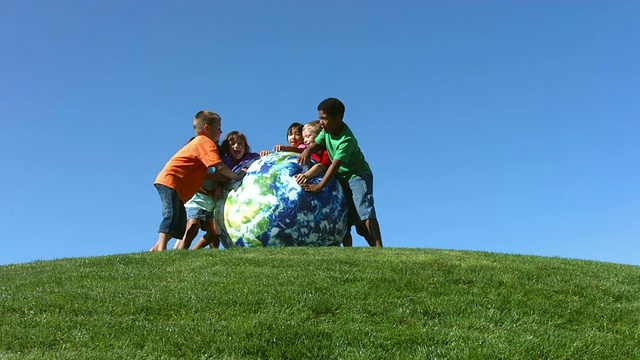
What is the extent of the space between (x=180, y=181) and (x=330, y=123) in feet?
9.69

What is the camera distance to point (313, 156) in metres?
11.9

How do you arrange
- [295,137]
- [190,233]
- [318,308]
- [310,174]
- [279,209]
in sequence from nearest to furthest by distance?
1. [318,308]
2. [279,209]
3. [310,174]
4. [190,233]
5. [295,137]

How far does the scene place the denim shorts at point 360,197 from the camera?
11.4 meters

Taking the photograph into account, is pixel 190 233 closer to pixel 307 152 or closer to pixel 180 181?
pixel 180 181

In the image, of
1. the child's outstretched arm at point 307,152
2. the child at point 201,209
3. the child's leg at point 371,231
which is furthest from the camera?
the child at point 201,209

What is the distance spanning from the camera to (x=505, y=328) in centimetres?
702

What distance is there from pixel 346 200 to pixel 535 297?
421cm

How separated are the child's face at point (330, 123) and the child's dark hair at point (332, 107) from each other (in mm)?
59

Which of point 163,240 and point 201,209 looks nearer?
point 163,240

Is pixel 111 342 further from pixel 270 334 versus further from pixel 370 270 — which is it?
pixel 370 270

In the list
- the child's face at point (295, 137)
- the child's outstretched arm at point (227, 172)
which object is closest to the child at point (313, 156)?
the child's face at point (295, 137)

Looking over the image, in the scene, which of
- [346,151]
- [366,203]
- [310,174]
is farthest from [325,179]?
[366,203]

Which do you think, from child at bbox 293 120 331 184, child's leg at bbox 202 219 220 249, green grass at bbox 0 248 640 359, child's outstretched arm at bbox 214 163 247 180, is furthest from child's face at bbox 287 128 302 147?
green grass at bbox 0 248 640 359

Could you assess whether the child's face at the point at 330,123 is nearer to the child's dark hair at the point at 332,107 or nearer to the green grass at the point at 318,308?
the child's dark hair at the point at 332,107
